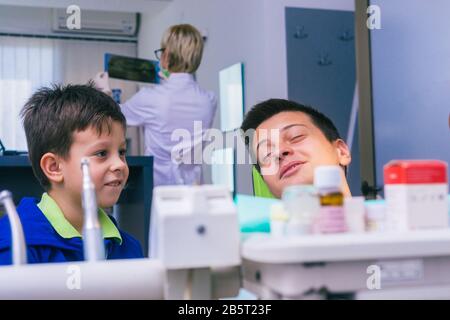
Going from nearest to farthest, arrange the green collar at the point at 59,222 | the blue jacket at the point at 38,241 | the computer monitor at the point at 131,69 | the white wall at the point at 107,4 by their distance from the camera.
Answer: the blue jacket at the point at 38,241 → the green collar at the point at 59,222 → the computer monitor at the point at 131,69 → the white wall at the point at 107,4

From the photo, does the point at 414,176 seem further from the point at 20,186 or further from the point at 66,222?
the point at 20,186

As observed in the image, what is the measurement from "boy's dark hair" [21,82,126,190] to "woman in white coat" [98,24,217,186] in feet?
3.62

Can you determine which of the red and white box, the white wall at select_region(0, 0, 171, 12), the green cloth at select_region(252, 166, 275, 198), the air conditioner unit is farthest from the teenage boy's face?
the air conditioner unit

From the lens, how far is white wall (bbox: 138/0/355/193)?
2.61m

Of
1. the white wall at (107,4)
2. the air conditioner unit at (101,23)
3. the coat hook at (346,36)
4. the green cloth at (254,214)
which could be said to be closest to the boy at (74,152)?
the green cloth at (254,214)

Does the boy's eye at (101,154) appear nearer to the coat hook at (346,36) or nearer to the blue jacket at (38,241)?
the blue jacket at (38,241)

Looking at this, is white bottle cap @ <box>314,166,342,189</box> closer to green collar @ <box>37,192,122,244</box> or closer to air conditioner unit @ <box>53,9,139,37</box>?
green collar @ <box>37,192,122,244</box>

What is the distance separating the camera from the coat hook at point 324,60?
8.66ft

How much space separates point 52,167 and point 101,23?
4485 millimetres

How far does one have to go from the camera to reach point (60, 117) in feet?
3.53

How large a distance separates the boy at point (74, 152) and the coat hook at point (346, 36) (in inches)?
69.9

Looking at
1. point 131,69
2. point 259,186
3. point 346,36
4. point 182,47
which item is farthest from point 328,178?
point 346,36

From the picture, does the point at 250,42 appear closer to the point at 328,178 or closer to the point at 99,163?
the point at 99,163

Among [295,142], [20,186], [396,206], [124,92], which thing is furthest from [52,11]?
[396,206]
